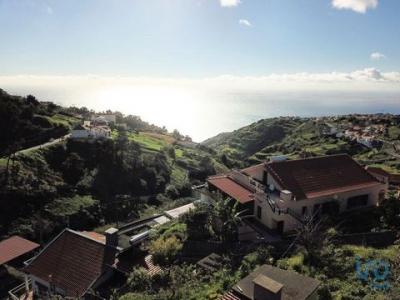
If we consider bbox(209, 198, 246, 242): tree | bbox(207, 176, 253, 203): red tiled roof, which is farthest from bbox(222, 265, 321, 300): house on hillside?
bbox(207, 176, 253, 203): red tiled roof

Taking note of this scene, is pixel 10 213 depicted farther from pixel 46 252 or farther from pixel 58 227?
pixel 46 252

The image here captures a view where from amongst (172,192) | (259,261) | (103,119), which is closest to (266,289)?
(259,261)

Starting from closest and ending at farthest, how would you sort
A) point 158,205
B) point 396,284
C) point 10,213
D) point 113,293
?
1. point 396,284
2. point 113,293
3. point 10,213
4. point 158,205

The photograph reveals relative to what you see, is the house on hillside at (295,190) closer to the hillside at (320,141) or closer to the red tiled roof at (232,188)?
the red tiled roof at (232,188)

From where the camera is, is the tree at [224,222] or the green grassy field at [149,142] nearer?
the tree at [224,222]

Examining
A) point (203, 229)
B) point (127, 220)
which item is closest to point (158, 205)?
point (127, 220)

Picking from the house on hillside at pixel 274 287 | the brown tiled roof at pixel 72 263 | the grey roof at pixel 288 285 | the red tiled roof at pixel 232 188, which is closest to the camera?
the house on hillside at pixel 274 287

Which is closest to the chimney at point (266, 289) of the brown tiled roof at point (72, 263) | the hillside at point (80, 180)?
the brown tiled roof at point (72, 263)
